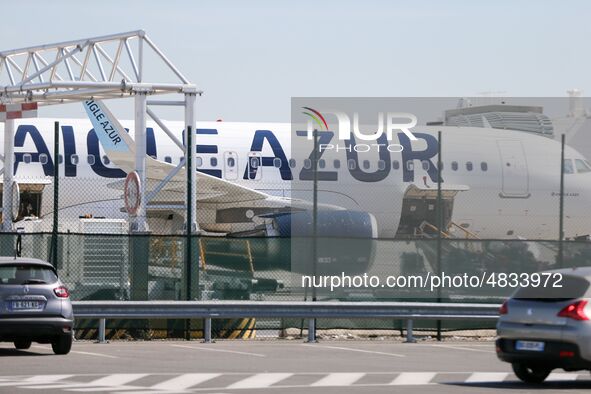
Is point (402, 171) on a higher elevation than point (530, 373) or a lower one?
higher

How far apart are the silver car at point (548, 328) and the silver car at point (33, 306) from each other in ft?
18.5

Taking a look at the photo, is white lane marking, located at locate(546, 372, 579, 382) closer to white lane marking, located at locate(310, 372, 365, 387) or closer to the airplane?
white lane marking, located at locate(310, 372, 365, 387)

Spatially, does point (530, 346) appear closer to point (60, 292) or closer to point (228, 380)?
point (228, 380)

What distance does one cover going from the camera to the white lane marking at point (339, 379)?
45.3 feet

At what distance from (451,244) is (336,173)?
16.3 meters

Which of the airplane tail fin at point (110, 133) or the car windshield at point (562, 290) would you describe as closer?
the car windshield at point (562, 290)

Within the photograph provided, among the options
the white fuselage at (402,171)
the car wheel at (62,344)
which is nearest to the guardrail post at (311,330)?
the car wheel at (62,344)

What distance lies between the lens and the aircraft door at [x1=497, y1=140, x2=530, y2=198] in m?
38.6

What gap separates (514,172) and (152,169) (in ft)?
34.0

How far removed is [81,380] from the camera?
13.8 metres

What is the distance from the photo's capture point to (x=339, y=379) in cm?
1436

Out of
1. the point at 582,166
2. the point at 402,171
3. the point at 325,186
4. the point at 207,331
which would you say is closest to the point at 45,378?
the point at 207,331

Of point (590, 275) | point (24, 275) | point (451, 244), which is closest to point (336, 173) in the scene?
point (451, 244)

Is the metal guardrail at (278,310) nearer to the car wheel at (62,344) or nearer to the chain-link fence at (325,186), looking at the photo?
the car wheel at (62,344)
